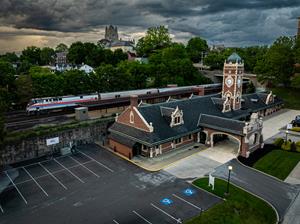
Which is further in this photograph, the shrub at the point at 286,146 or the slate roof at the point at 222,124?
the shrub at the point at 286,146

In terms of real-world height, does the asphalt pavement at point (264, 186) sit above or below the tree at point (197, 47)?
below

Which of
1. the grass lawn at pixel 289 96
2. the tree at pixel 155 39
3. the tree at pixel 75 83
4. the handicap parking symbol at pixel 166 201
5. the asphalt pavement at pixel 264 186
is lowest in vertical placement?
the asphalt pavement at pixel 264 186

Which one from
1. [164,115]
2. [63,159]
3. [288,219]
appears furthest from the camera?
[164,115]

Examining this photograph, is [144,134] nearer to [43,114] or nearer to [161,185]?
[161,185]

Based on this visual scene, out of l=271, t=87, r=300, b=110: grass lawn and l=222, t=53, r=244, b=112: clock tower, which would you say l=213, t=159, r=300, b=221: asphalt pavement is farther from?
l=271, t=87, r=300, b=110: grass lawn

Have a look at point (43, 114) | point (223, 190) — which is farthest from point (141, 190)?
point (43, 114)

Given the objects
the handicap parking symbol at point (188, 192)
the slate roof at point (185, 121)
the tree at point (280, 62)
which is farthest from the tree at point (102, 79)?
the tree at point (280, 62)

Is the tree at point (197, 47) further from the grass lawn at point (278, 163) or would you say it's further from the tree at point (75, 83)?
the grass lawn at point (278, 163)

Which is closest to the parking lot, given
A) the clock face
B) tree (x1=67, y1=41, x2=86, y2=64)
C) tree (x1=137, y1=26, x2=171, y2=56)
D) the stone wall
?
the stone wall
